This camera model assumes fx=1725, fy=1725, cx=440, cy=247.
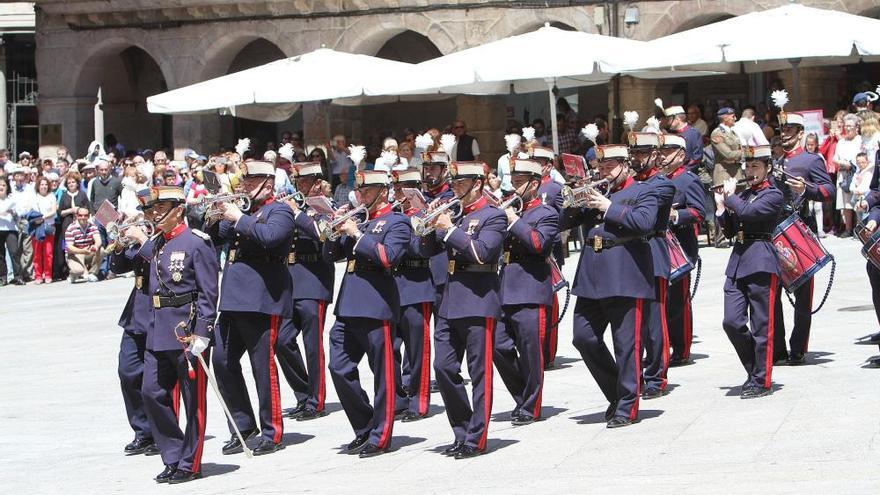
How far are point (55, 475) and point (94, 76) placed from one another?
20.4 meters

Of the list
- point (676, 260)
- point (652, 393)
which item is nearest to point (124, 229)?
point (652, 393)

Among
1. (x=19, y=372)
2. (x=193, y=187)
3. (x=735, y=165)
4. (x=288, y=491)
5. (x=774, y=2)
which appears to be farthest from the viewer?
(x=774, y=2)

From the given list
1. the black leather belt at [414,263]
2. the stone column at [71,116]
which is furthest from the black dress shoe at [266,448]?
the stone column at [71,116]

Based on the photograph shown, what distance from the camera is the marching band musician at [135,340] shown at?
10.8 meters

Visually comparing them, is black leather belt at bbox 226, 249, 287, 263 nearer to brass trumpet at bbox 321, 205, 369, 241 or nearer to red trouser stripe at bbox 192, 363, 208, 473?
brass trumpet at bbox 321, 205, 369, 241

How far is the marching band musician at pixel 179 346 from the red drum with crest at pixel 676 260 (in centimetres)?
364

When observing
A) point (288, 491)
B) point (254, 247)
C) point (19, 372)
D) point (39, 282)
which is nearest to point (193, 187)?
point (39, 282)

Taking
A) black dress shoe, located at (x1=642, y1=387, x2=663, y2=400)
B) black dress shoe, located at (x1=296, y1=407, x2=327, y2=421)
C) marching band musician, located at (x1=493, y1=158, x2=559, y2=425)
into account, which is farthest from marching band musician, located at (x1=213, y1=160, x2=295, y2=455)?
black dress shoe, located at (x1=642, y1=387, x2=663, y2=400)

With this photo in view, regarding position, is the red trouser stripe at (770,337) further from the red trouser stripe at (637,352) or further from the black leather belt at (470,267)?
the black leather belt at (470,267)

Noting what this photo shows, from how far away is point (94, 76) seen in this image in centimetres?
3020

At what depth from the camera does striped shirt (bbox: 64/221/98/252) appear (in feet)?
71.6

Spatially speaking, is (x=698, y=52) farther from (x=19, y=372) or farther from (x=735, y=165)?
(x=19, y=372)

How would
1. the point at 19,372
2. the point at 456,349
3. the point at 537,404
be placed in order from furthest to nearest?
the point at 19,372 → the point at 537,404 → the point at 456,349

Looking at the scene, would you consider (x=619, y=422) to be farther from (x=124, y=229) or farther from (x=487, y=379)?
(x=124, y=229)
